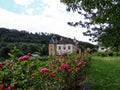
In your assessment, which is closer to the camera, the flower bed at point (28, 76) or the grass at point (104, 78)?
the flower bed at point (28, 76)

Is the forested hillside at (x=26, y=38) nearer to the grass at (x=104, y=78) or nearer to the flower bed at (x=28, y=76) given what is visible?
the grass at (x=104, y=78)

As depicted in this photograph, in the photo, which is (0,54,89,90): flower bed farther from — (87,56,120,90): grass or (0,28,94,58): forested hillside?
(0,28,94,58): forested hillside

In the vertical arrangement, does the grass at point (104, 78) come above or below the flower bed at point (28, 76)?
below

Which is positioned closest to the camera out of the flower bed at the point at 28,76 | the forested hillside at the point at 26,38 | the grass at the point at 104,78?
the flower bed at the point at 28,76

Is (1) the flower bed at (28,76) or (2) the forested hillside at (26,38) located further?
(2) the forested hillside at (26,38)

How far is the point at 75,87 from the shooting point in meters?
9.98

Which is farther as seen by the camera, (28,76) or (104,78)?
(104,78)

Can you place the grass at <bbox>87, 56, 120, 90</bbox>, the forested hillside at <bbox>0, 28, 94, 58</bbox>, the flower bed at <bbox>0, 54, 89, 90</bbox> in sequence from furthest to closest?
the forested hillside at <bbox>0, 28, 94, 58</bbox>
the grass at <bbox>87, 56, 120, 90</bbox>
the flower bed at <bbox>0, 54, 89, 90</bbox>


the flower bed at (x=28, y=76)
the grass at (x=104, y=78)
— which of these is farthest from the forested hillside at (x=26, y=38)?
the flower bed at (x=28, y=76)

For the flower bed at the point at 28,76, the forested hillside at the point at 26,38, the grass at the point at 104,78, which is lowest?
the grass at the point at 104,78

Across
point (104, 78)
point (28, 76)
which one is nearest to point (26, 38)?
point (104, 78)

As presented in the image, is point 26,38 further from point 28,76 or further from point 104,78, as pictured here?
point 28,76

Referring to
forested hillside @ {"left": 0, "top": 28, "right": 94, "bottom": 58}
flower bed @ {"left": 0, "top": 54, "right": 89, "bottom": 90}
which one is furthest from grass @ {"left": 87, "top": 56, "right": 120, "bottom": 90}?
forested hillside @ {"left": 0, "top": 28, "right": 94, "bottom": 58}

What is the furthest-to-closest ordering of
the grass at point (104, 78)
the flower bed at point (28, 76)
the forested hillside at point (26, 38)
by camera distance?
the forested hillside at point (26, 38) < the grass at point (104, 78) < the flower bed at point (28, 76)
